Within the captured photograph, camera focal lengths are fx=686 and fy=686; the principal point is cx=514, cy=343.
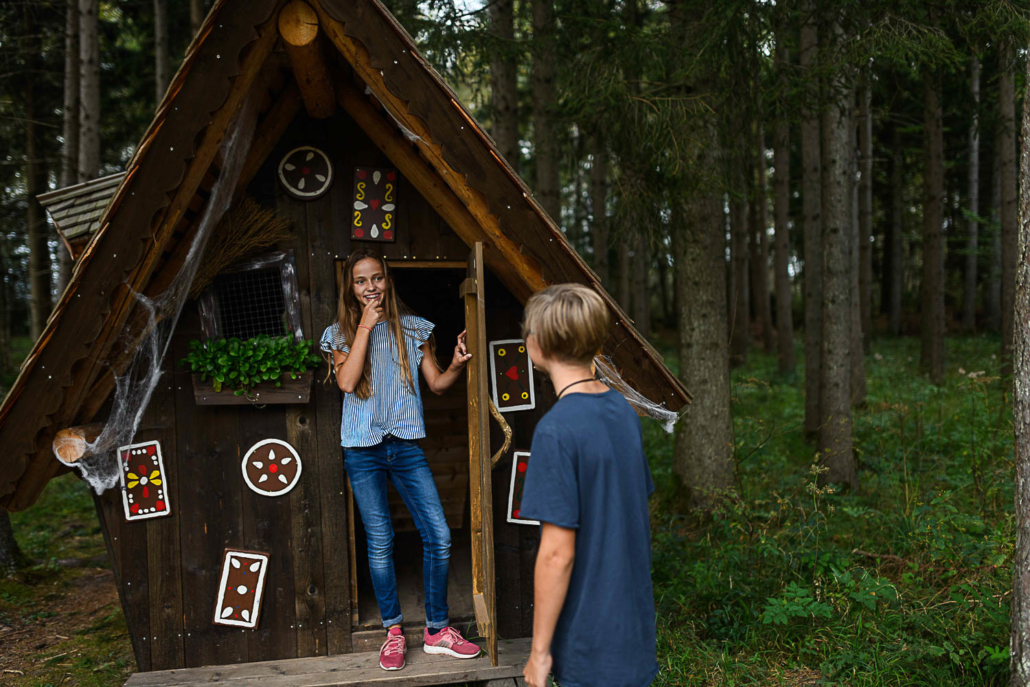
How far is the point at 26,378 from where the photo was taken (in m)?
3.33

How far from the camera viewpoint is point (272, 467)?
399 centimetres

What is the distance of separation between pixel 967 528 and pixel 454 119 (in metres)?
4.88

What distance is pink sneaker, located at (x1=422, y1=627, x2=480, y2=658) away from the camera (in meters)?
3.79

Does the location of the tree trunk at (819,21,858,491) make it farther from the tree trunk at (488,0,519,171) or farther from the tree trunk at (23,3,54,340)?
the tree trunk at (23,3,54,340)

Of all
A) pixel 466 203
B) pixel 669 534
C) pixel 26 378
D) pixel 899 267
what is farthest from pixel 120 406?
pixel 899 267

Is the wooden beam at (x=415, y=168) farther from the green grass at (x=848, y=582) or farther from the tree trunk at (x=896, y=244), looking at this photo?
the tree trunk at (x=896, y=244)

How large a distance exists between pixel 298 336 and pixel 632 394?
1.95 meters

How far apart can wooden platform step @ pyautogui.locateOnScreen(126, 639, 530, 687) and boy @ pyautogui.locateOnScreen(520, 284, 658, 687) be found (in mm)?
1724

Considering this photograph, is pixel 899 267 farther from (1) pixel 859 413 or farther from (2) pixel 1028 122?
(2) pixel 1028 122

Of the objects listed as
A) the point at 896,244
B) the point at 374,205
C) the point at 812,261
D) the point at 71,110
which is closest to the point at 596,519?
the point at 374,205

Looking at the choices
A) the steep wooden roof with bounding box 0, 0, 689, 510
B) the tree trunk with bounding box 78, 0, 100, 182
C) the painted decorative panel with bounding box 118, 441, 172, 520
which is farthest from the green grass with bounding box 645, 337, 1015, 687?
the tree trunk with bounding box 78, 0, 100, 182

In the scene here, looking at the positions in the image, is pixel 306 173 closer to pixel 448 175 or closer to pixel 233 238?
pixel 233 238

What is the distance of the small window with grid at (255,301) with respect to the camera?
3949 mm

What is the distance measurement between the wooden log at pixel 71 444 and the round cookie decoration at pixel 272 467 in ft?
2.64
